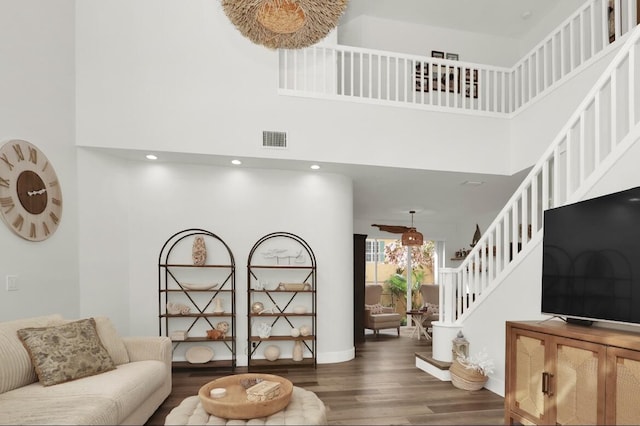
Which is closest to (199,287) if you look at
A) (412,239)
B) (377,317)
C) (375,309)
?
(377,317)

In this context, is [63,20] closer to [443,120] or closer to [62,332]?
[62,332]

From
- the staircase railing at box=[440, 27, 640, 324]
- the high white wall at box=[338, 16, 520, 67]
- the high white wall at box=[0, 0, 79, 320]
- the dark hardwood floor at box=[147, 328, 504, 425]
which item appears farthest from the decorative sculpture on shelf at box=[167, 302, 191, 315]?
the high white wall at box=[338, 16, 520, 67]

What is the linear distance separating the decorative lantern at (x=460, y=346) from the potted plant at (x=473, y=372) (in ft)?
0.66

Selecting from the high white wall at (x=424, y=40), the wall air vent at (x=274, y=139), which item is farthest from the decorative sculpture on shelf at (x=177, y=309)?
the high white wall at (x=424, y=40)

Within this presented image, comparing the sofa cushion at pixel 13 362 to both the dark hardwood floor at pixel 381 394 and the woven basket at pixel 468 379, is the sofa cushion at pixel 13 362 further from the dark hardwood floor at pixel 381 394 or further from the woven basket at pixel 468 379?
the woven basket at pixel 468 379

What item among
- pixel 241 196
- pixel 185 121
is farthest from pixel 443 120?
pixel 185 121

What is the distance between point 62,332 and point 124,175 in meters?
2.60

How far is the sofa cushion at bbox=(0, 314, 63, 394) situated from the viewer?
2721 millimetres

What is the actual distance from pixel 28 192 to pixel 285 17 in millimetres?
2879

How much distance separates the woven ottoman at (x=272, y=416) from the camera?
2.35 meters

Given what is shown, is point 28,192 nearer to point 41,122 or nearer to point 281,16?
point 41,122

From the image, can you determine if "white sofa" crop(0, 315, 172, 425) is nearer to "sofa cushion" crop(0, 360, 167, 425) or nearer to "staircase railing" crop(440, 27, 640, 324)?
"sofa cushion" crop(0, 360, 167, 425)

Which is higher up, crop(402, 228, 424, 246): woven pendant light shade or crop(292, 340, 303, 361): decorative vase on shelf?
crop(402, 228, 424, 246): woven pendant light shade

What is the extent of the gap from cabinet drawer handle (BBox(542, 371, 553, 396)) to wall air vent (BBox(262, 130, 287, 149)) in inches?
140
